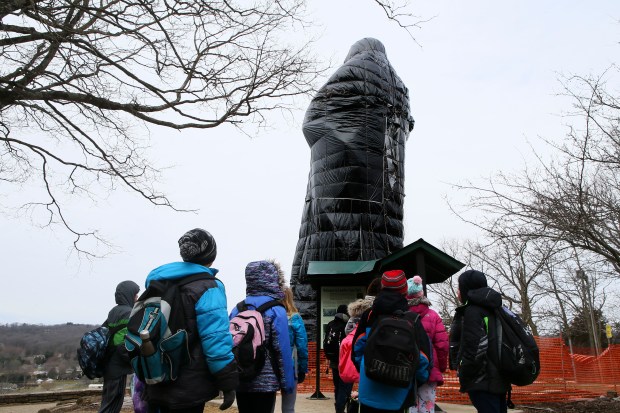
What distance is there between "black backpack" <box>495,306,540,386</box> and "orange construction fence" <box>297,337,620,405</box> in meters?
7.41

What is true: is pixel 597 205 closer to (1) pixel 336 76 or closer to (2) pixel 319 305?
(2) pixel 319 305

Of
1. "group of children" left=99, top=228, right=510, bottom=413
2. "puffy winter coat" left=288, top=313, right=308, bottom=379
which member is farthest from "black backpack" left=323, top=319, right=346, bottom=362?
"puffy winter coat" left=288, top=313, right=308, bottom=379

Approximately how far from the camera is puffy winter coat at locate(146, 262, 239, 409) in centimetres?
323

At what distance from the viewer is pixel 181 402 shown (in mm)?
3211

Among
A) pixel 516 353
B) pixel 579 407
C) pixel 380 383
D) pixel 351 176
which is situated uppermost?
pixel 351 176

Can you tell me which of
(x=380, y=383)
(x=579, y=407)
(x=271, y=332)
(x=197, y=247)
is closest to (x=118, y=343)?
(x=271, y=332)

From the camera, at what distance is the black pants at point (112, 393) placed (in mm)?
5254

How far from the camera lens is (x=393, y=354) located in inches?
140

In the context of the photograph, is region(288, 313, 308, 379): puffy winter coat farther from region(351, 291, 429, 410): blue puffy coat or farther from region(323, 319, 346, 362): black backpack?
region(323, 319, 346, 362): black backpack

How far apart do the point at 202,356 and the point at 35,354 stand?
1632 cm

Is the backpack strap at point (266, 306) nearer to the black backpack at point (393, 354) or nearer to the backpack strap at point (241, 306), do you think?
the backpack strap at point (241, 306)

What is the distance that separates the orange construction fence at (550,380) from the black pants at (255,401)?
25.5 ft

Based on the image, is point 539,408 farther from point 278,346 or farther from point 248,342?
point 248,342

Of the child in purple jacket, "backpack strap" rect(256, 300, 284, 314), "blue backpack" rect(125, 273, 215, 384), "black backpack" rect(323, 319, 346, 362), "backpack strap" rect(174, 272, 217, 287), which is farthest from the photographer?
"black backpack" rect(323, 319, 346, 362)
